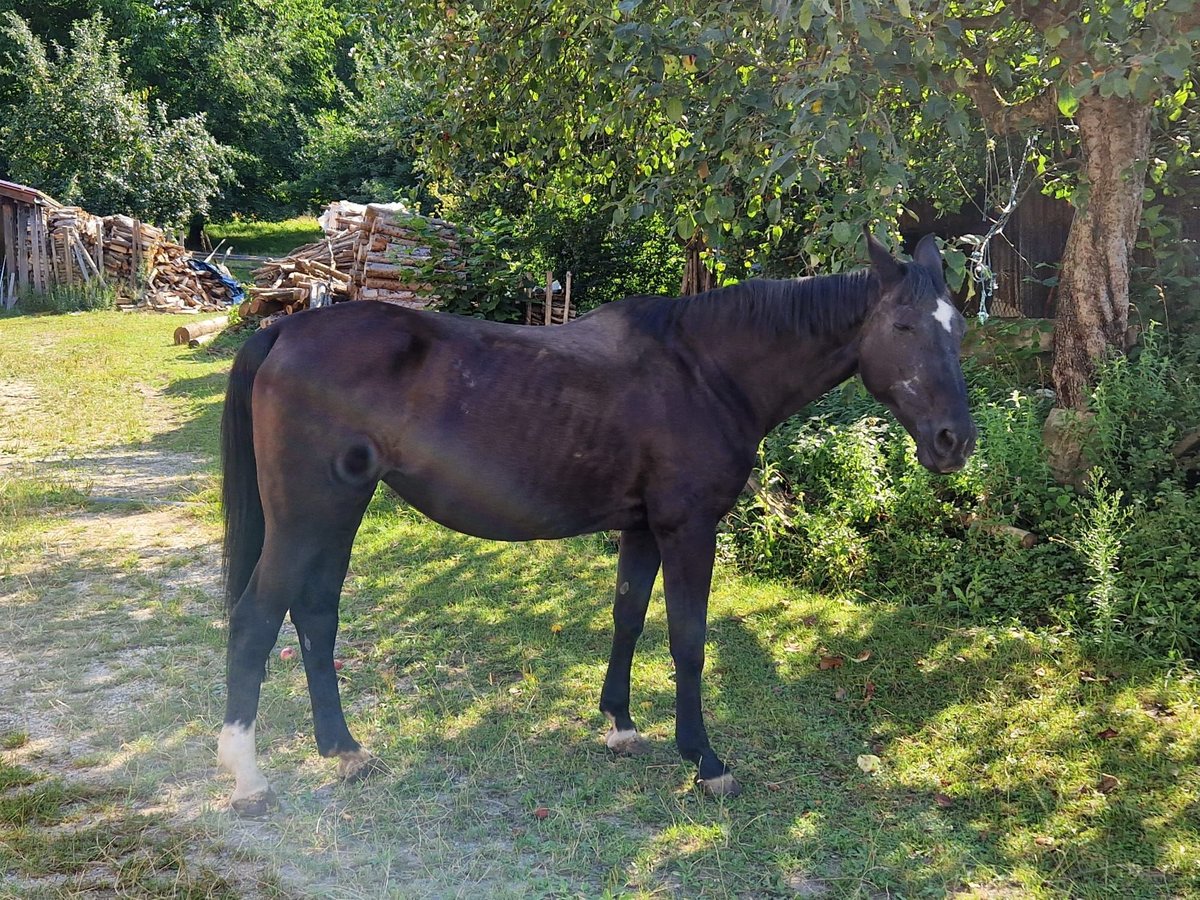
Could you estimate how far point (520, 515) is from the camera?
12.1 feet

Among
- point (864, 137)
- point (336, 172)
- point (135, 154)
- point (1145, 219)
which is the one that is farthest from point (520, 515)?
point (336, 172)

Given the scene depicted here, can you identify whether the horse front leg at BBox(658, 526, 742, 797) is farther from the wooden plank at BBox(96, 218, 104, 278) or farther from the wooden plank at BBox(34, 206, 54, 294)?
the wooden plank at BBox(34, 206, 54, 294)

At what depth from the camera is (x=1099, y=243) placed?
6109mm

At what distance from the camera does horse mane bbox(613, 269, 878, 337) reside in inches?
143

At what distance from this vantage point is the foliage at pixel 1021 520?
497cm

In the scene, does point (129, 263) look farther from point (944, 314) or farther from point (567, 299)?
point (944, 314)

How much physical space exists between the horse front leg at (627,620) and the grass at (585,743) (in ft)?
0.35

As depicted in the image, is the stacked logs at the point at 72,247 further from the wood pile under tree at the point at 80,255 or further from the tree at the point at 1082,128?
the tree at the point at 1082,128

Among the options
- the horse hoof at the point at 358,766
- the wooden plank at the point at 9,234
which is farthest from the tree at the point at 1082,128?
the wooden plank at the point at 9,234

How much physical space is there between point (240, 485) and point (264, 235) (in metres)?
37.9

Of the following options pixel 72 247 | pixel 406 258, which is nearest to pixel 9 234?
pixel 72 247

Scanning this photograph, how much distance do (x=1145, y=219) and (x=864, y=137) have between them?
3.56 m

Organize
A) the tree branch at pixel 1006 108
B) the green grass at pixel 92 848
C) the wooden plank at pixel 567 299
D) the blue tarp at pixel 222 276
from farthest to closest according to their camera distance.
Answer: the blue tarp at pixel 222 276 < the wooden plank at pixel 567 299 < the tree branch at pixel 1006 108 < the green grass at pixel 92 848

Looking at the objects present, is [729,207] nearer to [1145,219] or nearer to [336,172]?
[1145,219]
